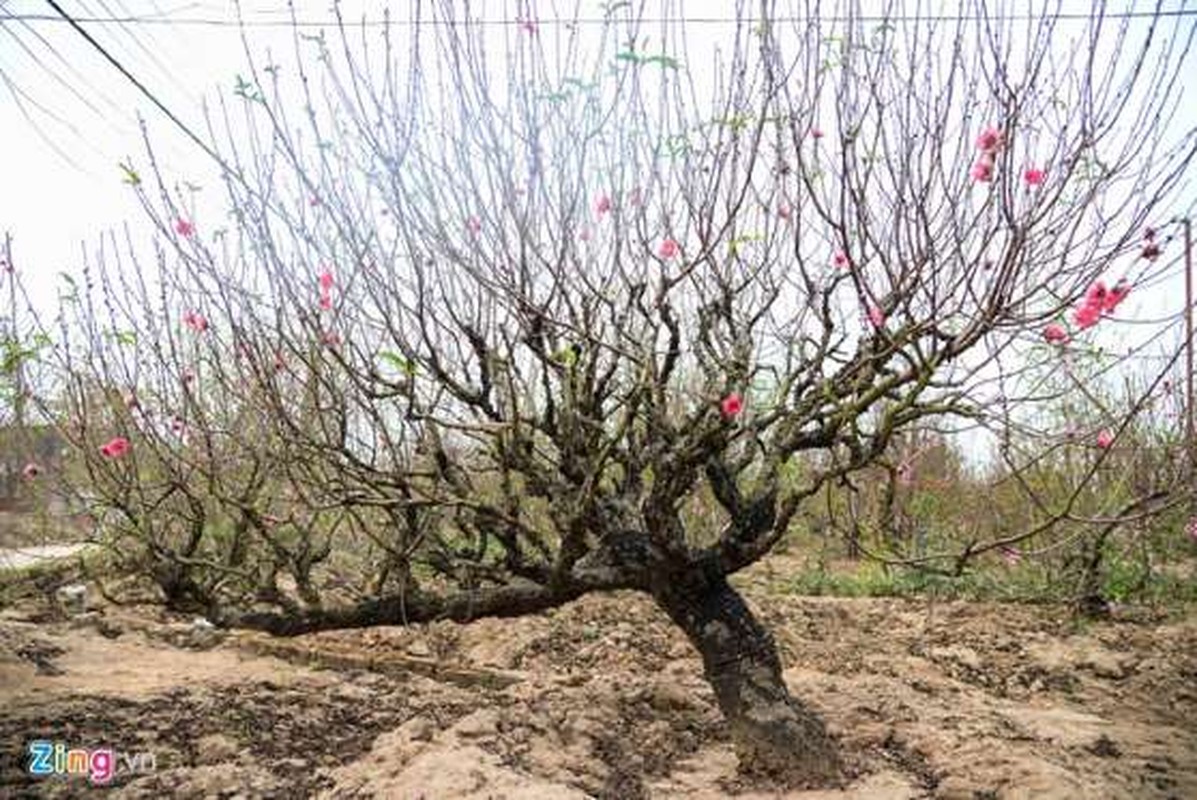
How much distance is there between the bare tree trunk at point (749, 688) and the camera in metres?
2.98

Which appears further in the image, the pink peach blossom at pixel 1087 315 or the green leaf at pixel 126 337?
the green leaf at pixel 126 337

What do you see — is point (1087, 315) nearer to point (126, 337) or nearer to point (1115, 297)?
point (1115, 297)

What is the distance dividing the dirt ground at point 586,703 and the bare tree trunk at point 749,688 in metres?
0.10

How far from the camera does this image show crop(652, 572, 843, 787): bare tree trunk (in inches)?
117

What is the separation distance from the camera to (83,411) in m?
3.87

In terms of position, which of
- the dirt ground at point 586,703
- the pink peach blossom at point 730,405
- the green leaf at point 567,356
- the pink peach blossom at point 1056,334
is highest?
the green leaf at point 567,356

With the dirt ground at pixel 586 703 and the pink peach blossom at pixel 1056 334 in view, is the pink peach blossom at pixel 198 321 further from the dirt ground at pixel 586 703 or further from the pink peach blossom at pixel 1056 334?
the pink peach blossom at pixel 1056 334

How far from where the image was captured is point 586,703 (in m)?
3.67

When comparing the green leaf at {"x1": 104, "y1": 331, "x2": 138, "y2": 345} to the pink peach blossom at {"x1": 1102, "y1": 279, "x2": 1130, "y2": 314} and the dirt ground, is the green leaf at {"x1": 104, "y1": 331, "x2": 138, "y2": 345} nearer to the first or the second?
the dirt ground

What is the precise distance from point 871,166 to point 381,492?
71.9 inches

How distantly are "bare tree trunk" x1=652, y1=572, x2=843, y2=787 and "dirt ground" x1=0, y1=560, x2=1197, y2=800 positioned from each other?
0.10m

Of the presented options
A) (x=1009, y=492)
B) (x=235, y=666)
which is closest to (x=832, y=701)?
(x=235, y=666)

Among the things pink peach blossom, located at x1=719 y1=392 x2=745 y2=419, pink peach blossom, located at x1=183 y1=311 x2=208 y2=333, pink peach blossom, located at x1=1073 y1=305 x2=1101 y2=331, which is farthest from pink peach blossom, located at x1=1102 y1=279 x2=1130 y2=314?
pink peach blossom, located at x1=183 y1=311 x2=208 y2=333

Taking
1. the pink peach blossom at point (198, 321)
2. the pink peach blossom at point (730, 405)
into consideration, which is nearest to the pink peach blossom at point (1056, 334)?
the pink peach blossom at point (730, 405)
